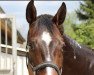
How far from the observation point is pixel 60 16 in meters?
3.81

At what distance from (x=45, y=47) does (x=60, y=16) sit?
17.1 inches

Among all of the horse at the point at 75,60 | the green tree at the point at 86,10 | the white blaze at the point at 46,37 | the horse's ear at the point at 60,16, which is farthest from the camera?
the green tree at the point at 86,10

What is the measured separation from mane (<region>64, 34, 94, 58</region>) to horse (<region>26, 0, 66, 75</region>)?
0.38m

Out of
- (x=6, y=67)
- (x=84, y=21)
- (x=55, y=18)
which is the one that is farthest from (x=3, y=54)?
(x=84, y=21)

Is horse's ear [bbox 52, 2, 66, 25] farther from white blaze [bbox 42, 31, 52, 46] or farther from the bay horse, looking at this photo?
white blaze [bbox 42, 31, 52, 46]

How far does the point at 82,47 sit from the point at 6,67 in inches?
164

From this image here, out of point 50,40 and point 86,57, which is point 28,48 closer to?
point 50,40

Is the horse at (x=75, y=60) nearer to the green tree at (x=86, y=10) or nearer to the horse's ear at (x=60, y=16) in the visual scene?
the horse's ear at (x=60, y=16)

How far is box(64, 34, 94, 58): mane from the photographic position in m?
4.08

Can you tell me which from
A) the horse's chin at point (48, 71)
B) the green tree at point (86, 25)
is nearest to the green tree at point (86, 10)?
the green tree at point (86, 25)

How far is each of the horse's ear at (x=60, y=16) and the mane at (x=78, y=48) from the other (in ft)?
1.00

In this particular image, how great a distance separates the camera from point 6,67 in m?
8.30

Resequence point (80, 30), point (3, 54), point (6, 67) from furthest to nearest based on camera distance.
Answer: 1. point (80, 30)
2. point (3, 54)
3. point (6, 67)

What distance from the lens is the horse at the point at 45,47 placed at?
3465mm
